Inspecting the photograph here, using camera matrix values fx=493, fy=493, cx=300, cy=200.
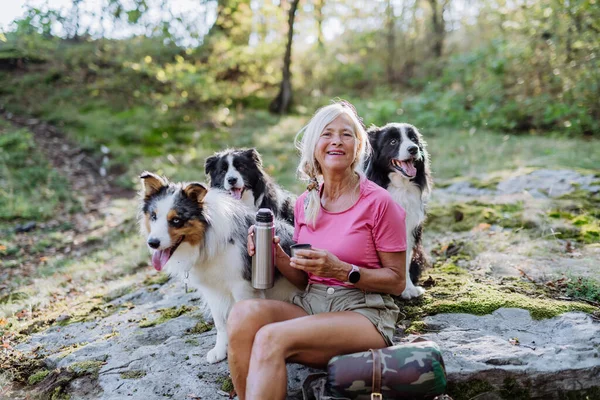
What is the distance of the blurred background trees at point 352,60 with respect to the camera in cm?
1109

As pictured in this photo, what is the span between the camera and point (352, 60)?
18.2 m

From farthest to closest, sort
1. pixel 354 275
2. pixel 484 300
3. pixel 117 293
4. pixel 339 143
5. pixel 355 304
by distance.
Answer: pixel 117 293
pixel 484 300
pixel 339 143
pixel 355 304
pixel 354 275

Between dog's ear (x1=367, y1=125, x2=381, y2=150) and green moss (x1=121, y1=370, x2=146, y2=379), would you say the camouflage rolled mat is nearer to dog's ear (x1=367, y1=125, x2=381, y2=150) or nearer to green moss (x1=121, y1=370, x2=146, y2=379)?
green moss (x1=121, y1=370, x2=146, y2=379)

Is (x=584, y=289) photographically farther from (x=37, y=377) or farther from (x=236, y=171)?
(x=37, y=377)

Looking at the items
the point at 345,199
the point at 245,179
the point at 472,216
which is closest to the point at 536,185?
the point at 472,216

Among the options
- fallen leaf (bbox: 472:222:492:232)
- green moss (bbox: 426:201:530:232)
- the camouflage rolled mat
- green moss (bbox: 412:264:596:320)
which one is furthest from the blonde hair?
green moss (bbox: 426:201:530:232)

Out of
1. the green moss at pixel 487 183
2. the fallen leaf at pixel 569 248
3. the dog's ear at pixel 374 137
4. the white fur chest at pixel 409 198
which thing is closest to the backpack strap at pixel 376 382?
the white fur chest at pixel 409 198

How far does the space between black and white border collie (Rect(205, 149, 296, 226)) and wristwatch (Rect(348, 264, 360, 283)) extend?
1.92 metres

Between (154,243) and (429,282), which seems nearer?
(154,243)

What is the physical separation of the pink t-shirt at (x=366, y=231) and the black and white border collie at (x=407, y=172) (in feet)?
4.00

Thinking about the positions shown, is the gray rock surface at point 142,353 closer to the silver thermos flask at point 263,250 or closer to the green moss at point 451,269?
the silver thermos flask at point 263,250

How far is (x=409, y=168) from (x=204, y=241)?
180 centimetres

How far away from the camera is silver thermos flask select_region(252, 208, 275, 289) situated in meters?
2.70

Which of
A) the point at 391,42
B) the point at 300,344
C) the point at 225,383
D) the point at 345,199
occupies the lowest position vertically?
the point at 225,383
